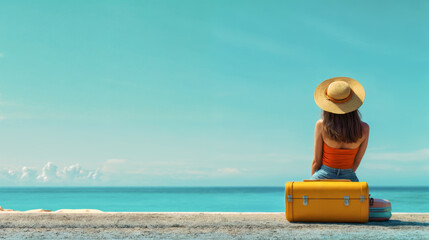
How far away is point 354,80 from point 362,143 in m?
0.71

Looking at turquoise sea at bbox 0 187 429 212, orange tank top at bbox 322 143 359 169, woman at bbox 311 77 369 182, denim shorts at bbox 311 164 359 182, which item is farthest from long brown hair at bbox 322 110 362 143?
turquoise sea at bbox 0 187 429 212

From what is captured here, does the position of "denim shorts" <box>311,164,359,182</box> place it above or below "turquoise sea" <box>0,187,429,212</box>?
above

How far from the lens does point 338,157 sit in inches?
182

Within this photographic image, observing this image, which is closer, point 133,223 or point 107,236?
point 107,236

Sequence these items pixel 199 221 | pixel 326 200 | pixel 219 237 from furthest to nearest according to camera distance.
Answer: pixel 199 221, pixel 326 200, pixel 219 237

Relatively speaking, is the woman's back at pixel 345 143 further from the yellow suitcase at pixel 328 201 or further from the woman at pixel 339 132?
the yellow suitcase at pixel 328 201

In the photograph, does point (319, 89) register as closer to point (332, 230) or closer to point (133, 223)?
point (332, 230)

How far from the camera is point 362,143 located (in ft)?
15.4

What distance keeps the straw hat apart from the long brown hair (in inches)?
3.6

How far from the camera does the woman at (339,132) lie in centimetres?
451

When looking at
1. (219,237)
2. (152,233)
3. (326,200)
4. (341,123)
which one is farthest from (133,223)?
(341,123)

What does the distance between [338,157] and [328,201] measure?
583 millimetres

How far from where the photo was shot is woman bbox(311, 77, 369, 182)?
177 inches

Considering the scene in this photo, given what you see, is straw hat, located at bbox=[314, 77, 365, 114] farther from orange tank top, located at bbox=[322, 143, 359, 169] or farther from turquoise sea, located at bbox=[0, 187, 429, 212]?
turquoise sea, located at bbox=[0, 187, 429, 212]
